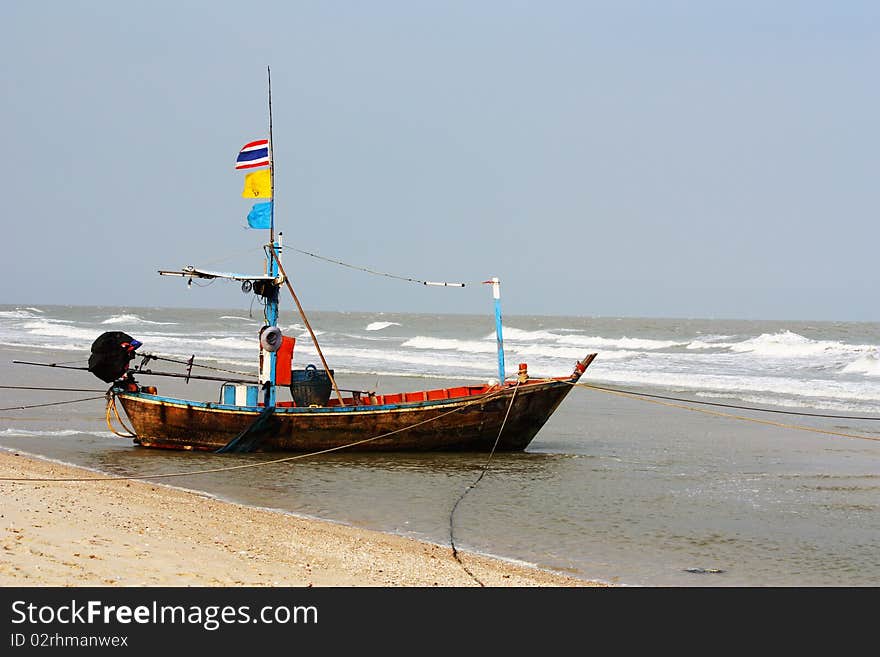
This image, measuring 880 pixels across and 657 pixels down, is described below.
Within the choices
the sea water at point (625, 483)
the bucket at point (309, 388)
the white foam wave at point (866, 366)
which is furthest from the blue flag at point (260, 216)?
the white foam wave at point (866, 366)

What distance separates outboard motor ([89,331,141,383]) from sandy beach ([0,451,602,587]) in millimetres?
5242

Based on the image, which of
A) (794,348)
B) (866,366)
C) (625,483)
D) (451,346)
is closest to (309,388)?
(625,483)

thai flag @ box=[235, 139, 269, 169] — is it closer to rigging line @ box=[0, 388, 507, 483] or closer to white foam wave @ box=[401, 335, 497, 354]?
rigging line @ box=[0, 388, 507, 483]

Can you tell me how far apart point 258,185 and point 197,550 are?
8853 millimetres

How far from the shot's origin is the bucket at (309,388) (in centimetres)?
1480

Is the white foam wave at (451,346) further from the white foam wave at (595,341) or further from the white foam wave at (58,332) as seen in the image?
the white foam wave at (58,332)

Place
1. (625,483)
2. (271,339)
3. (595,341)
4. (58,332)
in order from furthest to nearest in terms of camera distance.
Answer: (58,332)
(595,341)
(271,339)
(625,483)

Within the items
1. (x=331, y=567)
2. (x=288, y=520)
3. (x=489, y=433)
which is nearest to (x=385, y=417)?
(x=489, y=433)

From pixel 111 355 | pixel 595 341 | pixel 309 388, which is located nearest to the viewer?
pixel 309 388

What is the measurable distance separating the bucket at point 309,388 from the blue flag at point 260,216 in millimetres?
2503

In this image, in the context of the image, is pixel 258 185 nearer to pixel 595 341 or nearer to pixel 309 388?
pixel 309 388

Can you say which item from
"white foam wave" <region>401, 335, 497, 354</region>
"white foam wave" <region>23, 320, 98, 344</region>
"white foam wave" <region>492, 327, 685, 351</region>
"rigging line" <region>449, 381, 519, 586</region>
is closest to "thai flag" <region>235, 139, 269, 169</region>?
"rigging line" <region>449, 381, 519, 586</region>

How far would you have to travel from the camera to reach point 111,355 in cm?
1493
